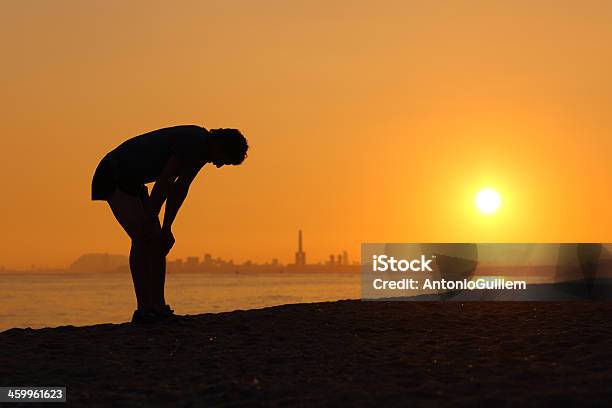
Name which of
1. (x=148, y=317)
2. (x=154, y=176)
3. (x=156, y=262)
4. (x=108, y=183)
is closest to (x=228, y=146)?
(x=154, y=176)

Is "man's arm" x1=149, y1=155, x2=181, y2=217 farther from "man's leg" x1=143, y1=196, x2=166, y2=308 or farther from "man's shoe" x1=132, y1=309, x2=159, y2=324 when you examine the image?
"man's shoe" x1=132, y1=309, x2=159, y2=324

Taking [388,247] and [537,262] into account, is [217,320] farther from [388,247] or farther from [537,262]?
[537,262]

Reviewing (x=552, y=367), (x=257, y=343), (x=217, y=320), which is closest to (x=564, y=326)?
(x=552, y=367)

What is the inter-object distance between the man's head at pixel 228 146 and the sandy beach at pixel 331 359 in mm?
1714

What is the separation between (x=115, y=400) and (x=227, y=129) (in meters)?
3.40

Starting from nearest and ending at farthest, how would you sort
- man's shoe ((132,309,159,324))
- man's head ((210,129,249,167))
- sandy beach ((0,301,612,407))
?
sandy beach ((0,301,612,407))
man's head ((210,129,249,167))
man's shoe ((132,309,159,324))

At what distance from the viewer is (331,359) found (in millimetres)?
7336

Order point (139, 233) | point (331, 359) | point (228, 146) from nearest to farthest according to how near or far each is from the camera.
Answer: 1. point (331, 359)
2. point (228, 146)
3. point (139, 233)

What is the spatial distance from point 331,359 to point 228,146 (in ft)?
8.04

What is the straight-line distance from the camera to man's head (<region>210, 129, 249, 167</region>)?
8.66m

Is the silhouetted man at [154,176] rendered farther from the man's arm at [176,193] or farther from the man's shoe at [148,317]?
the man's shoe at [148,317]

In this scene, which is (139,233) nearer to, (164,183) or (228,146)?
(164,183)

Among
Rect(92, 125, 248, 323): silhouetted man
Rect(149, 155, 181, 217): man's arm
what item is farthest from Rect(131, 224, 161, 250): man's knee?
Rect(149, 155, 181, 217): man's arm

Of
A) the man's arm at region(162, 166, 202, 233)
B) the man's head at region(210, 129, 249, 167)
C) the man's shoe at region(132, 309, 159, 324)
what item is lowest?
the man's shoe at region(132, 309, 159, 324)
